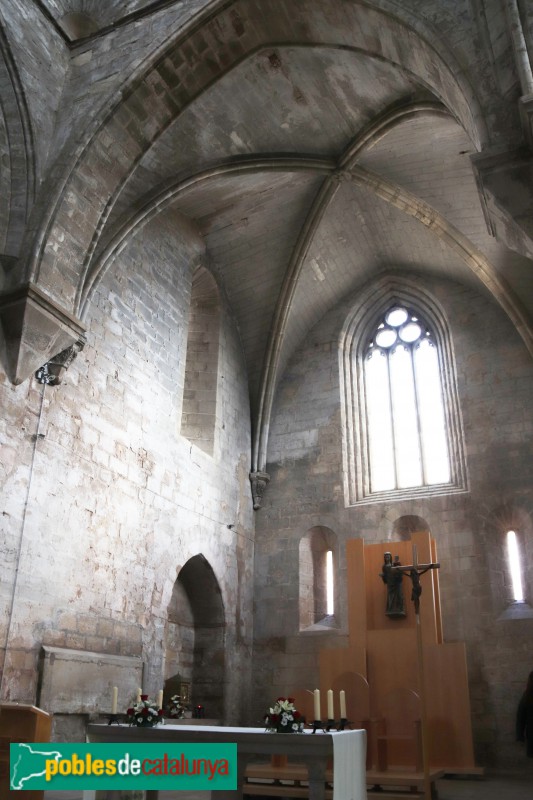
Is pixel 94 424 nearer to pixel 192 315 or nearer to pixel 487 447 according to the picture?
pixel 192 315

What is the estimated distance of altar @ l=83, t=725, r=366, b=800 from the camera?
17.4 feet

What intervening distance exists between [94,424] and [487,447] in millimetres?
6269

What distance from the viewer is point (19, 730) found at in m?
5.77

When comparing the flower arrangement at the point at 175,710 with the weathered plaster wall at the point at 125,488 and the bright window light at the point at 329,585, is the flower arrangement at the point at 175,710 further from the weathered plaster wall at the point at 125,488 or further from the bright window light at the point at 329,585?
the bright window light at the point at 329,585

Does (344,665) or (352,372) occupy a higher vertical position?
(352,372)

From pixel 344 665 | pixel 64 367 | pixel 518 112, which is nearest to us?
pixel 518 112

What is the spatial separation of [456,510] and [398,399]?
2.61 m

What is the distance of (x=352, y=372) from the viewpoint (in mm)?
13820

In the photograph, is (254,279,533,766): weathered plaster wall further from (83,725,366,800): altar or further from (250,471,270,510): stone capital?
(83,725,366,800): altar

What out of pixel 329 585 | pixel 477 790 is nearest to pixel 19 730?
pixel 477 790

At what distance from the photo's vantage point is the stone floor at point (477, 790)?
714 cm

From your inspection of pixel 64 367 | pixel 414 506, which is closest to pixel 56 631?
pixel 64 367

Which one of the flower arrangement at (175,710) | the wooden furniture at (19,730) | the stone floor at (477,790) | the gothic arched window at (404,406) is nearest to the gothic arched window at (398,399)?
the gothic arched window at (404,406)

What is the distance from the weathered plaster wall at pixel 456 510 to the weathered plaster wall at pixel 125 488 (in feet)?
1.98
